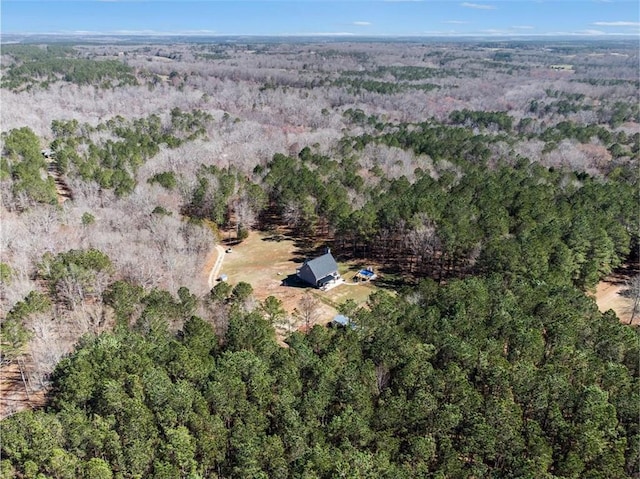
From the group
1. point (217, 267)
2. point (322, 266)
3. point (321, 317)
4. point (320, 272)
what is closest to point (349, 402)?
point (321, 317)

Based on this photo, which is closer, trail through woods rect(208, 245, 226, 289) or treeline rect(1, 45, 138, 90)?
trail through woods rect(208, 245, 226, 289)

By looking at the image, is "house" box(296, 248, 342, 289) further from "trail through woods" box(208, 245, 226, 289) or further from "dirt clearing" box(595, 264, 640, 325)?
"dirt clearing" box(595, 264, 640, 325)

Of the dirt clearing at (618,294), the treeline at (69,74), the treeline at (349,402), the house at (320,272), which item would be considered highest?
the treeline at (69,74)

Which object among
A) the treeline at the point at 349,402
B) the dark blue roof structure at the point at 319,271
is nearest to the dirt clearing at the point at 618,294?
the treeline at the point at 349,402

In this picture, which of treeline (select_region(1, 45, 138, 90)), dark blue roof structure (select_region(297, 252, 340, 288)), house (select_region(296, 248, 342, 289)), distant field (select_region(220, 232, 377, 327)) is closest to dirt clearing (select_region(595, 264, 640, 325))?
distant field (select_region(220, 232, 377, 327))

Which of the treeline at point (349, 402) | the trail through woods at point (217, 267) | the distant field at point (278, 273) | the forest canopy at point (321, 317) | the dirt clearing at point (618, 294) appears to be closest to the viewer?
the treeline at point (349, 402)

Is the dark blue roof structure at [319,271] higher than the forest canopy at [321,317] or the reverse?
the reverse

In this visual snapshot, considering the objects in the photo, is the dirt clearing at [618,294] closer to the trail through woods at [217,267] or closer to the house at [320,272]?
the house at [320,272]

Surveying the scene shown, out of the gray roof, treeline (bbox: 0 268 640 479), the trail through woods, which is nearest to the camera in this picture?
treeline (bbox: 0 268 640 479)
